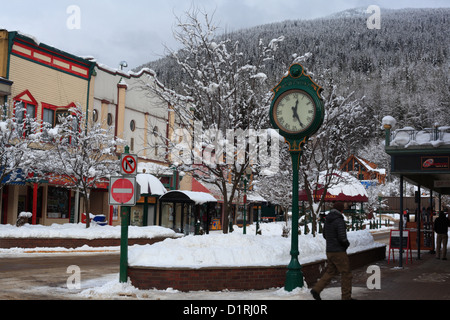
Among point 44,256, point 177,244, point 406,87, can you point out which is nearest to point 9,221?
point 44,256

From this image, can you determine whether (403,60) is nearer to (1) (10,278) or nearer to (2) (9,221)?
(2) (9,221)

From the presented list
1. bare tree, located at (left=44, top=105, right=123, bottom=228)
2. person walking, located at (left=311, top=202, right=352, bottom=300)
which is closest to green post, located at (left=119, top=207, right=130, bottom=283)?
person walking, located at (left=311, top=202, right=352, bottom=300)

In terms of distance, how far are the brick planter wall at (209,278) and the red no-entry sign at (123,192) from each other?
1376mm

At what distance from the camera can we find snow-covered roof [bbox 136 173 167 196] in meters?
34.6

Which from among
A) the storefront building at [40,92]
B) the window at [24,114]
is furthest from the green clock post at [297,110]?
the storefront building at [40,92]

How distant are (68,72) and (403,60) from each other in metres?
151

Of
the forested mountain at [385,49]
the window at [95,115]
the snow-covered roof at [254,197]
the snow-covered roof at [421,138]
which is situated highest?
the forested mountain at [385,49]

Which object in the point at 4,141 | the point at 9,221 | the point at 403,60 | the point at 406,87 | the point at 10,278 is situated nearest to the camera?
the point at 10,278

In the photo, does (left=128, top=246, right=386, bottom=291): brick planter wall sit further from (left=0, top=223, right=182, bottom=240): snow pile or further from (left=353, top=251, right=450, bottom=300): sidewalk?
(left=0, top=223, right=182, bottom=240): snow pile

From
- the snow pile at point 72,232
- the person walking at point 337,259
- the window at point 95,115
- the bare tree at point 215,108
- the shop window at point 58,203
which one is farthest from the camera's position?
the window at point 95,115

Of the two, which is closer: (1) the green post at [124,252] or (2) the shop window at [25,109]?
(1) the green post at [124,252]

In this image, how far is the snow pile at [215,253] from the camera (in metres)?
11.1

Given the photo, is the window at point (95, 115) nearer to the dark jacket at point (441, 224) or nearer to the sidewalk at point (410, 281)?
the sidewalk at point (410, 281)
